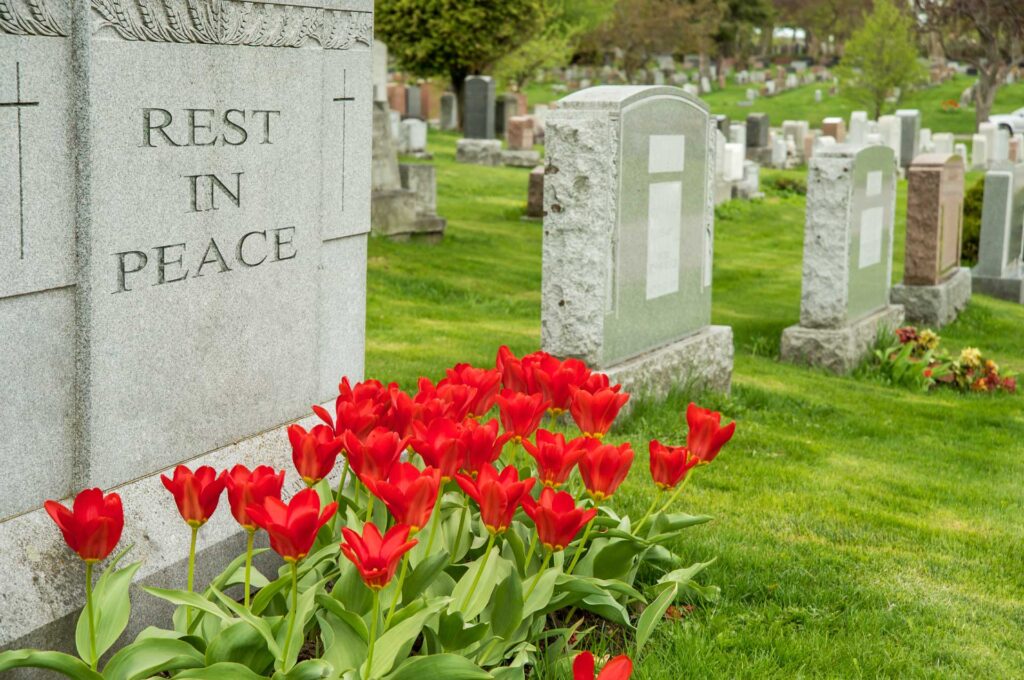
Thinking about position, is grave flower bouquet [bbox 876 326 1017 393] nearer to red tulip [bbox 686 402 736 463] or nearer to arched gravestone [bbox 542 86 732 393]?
arched gravestone [bbox 542 86 732 393]

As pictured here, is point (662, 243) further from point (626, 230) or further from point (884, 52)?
point (884, 52)

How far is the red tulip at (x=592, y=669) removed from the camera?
2105 millimetres

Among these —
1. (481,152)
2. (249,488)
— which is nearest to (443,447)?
(249,488)

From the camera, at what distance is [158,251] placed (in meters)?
2.98

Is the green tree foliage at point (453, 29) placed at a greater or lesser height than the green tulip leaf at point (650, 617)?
greater

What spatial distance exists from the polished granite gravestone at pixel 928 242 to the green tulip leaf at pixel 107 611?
30.1 feet

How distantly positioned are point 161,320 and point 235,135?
510 mm

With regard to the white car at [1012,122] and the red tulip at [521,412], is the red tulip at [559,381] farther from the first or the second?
the white car at [1012,122]

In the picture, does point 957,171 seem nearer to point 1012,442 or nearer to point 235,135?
point 1012,442

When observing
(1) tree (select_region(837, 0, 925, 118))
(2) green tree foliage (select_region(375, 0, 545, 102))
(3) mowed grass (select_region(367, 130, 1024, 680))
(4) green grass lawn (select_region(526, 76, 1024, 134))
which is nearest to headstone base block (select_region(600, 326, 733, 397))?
(3) mowed grass (select_region(367, 130, 1024, 680))

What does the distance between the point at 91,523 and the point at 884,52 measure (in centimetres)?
3763

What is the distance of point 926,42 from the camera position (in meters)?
55.9

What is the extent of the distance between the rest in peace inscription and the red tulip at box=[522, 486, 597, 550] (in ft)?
3.70

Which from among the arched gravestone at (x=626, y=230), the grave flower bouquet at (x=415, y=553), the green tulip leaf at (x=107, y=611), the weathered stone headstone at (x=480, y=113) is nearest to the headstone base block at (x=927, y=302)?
the arched gravestone at (x=626, y=230)
